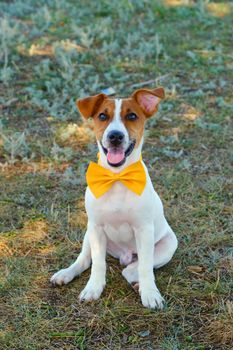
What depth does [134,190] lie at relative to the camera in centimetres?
416

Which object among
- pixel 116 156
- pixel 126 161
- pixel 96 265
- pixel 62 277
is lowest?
pixel 62 277

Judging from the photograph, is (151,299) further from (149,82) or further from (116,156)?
(149,82)

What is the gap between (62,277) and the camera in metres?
4.58

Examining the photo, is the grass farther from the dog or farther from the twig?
the dog

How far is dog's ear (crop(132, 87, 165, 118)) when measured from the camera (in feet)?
13.9

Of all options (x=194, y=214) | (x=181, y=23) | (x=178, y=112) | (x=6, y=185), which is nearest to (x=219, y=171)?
(x=194, y=214)

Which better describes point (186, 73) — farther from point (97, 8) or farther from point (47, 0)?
point (47, 0)

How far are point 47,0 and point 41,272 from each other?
866 cm

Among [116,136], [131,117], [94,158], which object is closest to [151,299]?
[116,136]

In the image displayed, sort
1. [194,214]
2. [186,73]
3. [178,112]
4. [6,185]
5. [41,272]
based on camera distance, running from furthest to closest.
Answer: [186,73] < [178,112] < [6,185] < [194,214] < [41,272]

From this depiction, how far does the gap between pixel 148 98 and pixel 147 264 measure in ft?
3.97

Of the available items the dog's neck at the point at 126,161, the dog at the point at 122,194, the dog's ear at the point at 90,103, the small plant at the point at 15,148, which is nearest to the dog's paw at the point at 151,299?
the dog at the point at 122,194

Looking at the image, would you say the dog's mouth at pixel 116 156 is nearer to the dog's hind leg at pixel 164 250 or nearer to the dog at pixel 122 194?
the dog at pixel 122 194

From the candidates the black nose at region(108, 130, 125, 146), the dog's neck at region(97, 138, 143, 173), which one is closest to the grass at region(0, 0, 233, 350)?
the dog's neck at region(97, 138, 143, 173)
